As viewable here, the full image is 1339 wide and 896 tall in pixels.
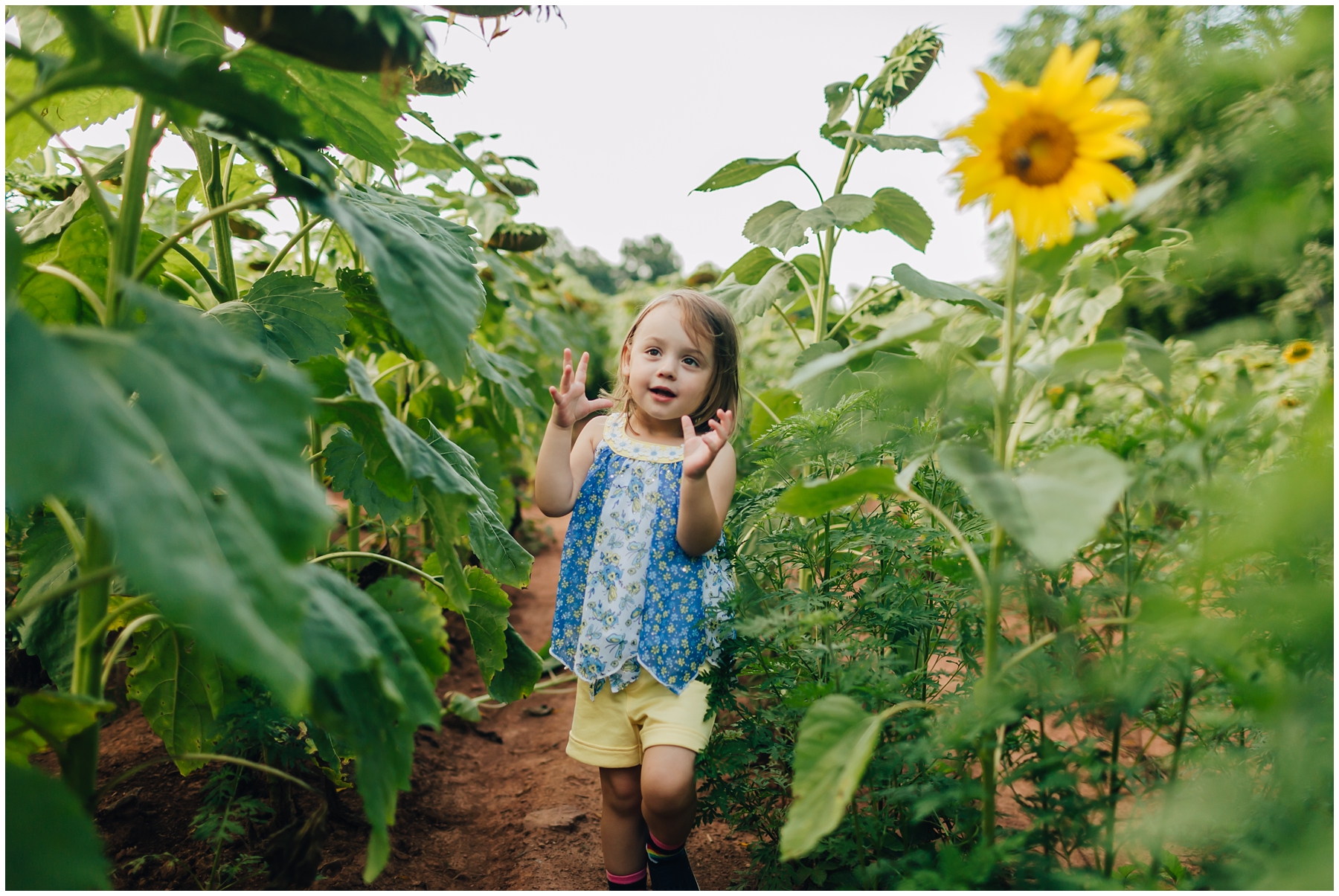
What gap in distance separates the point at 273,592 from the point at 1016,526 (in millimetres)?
630

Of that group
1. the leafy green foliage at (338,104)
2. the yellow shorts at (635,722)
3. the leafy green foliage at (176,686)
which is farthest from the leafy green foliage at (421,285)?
the yellow shorts at (635,722)

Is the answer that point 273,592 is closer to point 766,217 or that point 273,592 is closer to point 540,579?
point 766,217

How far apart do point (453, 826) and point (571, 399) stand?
1.03 meters

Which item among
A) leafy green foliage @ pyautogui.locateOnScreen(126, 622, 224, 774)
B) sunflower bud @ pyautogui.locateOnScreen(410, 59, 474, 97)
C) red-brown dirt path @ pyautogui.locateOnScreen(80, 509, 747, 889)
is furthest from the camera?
sunflower bud @ pyautogui.locateOnScreen(410, 59, 474, 97)

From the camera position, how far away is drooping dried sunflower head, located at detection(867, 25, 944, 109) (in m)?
1.66

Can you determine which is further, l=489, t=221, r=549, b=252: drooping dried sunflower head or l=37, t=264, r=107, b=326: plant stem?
l=489, t=221, r=549, b=252: drooping dried sunflower head

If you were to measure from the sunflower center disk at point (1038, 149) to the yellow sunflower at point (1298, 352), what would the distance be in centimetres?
239

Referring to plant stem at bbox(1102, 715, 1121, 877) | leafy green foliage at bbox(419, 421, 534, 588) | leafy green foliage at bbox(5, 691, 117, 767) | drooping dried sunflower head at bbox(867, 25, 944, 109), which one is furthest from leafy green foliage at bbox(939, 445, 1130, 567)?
drooping dried sunflower head at bbox(867, 25, 944, 109)

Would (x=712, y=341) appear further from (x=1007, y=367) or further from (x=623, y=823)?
(x=623, y=823)

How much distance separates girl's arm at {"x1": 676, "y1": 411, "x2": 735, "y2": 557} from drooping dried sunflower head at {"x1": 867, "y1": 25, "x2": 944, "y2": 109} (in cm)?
89

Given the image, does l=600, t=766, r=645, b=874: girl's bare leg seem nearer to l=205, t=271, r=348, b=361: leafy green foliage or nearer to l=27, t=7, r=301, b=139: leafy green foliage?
l=205, t=271, r=348, b=361: leafy green foliage

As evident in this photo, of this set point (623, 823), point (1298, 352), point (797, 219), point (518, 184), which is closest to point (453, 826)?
point (623, 823)

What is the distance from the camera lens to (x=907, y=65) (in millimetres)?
1690

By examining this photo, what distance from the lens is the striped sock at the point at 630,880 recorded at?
1462mm
